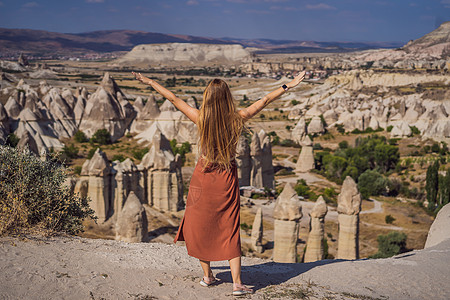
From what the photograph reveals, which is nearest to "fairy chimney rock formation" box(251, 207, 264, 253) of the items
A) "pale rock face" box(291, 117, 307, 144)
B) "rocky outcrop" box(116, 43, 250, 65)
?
"pale rock face" box(291, 117, 307, 144)

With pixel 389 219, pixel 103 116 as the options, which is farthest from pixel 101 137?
pixel 389 219

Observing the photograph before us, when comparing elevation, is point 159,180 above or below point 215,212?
below

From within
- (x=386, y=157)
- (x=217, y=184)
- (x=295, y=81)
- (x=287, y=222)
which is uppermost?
(x=295, y=81)

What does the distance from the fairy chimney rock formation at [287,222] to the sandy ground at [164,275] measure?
14.8 ft

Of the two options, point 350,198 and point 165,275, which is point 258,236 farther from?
point 165,275

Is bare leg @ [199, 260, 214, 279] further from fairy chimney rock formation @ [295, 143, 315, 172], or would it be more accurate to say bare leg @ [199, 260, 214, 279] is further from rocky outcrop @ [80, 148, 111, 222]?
fairy chimney rock formation @ [295, 143, 315, 172]

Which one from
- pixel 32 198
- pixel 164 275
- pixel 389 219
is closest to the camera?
pixel 164 275

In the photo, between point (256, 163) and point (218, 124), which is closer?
point (218, 124)

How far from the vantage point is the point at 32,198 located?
5.30 meters

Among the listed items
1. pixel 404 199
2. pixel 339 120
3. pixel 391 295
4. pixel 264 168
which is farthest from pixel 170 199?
pixel 339 120

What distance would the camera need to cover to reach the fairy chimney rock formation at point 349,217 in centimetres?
1112

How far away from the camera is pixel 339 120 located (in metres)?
54.5

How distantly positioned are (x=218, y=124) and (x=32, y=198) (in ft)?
8.87

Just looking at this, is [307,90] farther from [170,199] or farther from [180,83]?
[170,199]
